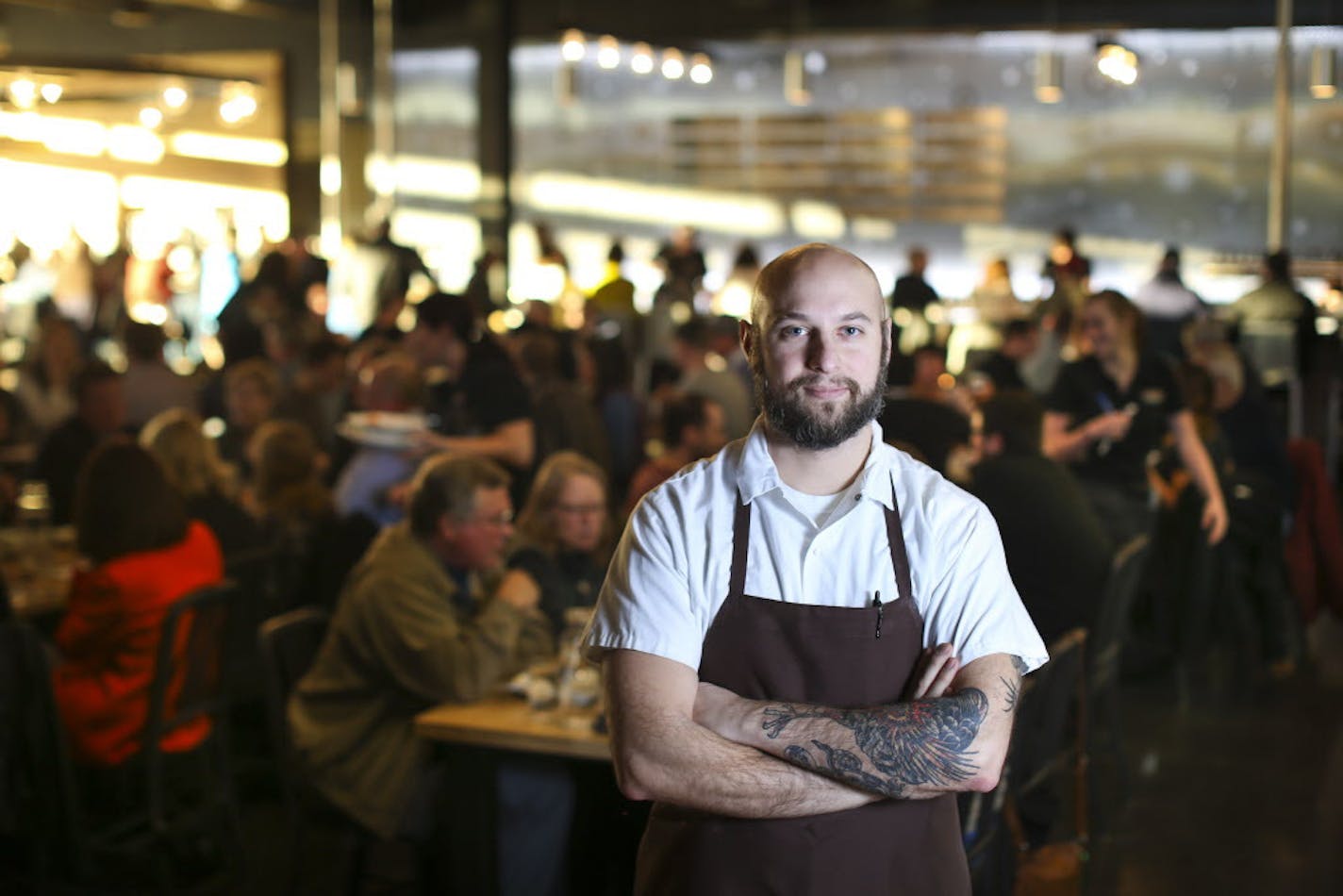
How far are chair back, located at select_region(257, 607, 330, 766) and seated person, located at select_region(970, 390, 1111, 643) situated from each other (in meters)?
1.69

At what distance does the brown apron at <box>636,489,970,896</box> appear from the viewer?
183 centimetres

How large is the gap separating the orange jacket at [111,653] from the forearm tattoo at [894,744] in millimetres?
2493

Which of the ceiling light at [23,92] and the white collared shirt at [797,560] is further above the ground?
the ceiling light at [23,92]

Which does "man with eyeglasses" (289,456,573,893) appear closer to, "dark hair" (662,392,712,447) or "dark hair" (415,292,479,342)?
"dark hair" (662,392,712,447)

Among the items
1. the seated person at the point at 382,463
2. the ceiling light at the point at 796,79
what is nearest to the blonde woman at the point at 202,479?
the seated person at the point at 382,463

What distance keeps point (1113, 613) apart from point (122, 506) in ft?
8.67

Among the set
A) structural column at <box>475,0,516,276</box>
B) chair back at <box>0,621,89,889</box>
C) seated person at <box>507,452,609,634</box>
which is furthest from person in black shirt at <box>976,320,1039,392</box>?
structural column at <box>475,0,516,276</box>

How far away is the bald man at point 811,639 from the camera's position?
1.81m

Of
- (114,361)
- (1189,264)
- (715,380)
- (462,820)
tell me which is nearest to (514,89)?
(114,361)

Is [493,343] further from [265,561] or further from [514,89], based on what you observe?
[514,89]

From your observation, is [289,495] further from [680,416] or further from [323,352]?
[323,352]

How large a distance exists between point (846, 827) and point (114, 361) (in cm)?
1062

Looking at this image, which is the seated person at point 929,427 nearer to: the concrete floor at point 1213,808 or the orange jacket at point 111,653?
the concrete floor at point 1213,808

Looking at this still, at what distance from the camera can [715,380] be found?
6.98 metres
